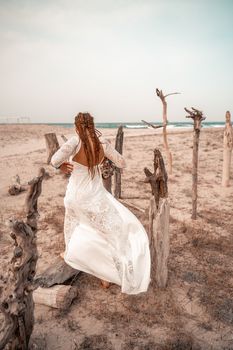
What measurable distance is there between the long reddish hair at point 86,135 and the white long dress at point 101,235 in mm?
94

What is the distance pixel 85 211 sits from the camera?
4109mm

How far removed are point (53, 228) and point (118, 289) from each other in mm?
2778

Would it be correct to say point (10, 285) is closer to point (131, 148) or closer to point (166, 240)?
point (166, 240)

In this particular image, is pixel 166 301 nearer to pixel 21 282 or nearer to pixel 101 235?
pixel 101 235

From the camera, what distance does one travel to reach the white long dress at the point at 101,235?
383 centimetres

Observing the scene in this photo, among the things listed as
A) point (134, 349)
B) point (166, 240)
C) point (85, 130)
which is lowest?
point (134, 349)

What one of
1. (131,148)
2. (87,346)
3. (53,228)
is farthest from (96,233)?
(131,148)

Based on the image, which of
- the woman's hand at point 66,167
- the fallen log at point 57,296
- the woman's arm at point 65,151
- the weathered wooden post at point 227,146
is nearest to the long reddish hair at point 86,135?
the woman's arm at point 65,151

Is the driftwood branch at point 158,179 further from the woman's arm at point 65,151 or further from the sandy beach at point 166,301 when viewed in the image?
the woman's arm at point 65,151

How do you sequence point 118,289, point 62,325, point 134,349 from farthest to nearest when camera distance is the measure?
point 118,289
point 62,325
point 134,349

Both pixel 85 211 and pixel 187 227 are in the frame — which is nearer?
pixel 85 211

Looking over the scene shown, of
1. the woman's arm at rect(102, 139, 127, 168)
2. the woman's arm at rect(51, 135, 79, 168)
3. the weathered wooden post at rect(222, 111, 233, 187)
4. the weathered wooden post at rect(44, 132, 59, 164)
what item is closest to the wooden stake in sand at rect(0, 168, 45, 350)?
the woman's arm at rect(51, 135, 79, 168)

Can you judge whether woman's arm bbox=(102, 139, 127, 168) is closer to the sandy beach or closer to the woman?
the woman

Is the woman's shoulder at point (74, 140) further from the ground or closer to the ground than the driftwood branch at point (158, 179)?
further from the ground
